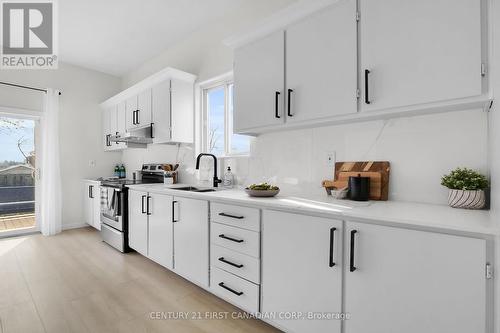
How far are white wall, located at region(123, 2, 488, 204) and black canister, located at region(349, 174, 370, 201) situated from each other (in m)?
0.17

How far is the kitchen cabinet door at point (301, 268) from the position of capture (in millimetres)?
1349

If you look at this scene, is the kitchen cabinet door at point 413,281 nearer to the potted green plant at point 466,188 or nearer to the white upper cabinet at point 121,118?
the potted green plant at point 466,188

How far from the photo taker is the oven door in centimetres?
320

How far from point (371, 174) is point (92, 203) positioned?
4211 millimetres

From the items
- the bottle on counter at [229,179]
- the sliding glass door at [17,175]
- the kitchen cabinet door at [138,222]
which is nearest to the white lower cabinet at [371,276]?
the bottle on counter at [229,179]

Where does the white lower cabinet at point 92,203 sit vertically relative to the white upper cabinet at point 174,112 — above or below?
below

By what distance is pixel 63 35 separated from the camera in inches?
134

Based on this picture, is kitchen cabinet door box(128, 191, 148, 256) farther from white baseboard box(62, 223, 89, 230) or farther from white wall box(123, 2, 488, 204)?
white baseboard box(62, 223, 89, 230)

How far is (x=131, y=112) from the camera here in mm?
3879

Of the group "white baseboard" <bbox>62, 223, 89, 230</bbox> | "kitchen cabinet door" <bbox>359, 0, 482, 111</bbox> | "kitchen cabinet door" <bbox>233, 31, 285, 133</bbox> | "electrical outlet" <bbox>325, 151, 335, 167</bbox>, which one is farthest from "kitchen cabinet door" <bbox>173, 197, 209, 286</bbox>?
"white baseboard" <bbox>62, 223, 89, 230</bbox>

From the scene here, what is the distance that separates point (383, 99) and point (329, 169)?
2.27 ft

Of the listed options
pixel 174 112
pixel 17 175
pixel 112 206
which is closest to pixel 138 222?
pixel 112 206

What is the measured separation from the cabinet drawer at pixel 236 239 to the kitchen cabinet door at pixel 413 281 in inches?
24.7

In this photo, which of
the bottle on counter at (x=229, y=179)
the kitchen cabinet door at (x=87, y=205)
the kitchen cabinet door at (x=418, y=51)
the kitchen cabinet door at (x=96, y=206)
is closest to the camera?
the kitchen cabinet door at (x=418, y=51)
